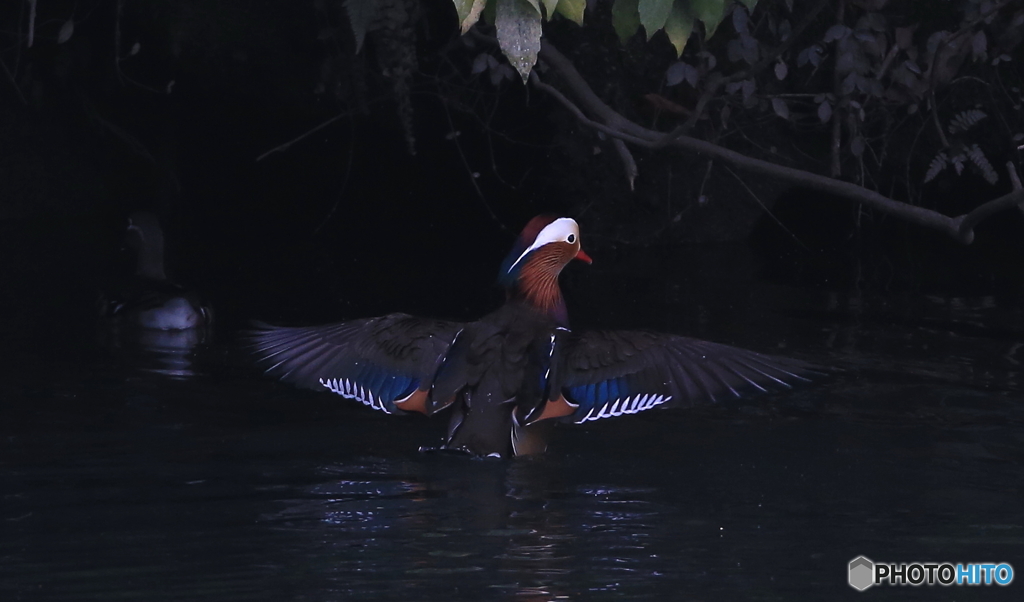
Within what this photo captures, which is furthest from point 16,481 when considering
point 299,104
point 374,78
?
point 299,104

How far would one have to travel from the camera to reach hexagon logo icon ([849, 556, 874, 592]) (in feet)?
11.2

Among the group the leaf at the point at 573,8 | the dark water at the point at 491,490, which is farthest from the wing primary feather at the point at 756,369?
the leaf at the point at 573,8

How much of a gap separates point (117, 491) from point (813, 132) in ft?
21.5

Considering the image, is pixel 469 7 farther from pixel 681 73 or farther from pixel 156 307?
pixel 156 307

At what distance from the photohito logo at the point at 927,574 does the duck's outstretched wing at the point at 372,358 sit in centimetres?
178

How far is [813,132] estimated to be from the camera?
9539mm

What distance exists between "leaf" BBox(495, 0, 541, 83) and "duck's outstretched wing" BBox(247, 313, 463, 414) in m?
2.09

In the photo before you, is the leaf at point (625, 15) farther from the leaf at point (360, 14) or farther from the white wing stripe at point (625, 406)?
the leaf at point (360, 14)

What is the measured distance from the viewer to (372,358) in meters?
4.92

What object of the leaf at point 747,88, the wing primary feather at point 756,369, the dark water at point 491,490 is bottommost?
the dark water at point 491,490

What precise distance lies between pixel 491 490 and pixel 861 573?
1262 millimetres

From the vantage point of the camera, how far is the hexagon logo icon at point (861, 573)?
3.42 meters

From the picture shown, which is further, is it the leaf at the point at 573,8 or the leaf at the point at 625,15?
the leaf at the point at 625,15

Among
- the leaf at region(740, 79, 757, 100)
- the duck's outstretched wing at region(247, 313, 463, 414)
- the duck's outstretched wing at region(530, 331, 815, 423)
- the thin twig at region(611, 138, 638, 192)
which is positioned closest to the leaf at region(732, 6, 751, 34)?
the leaf at region(740, 79, 757, 100)
